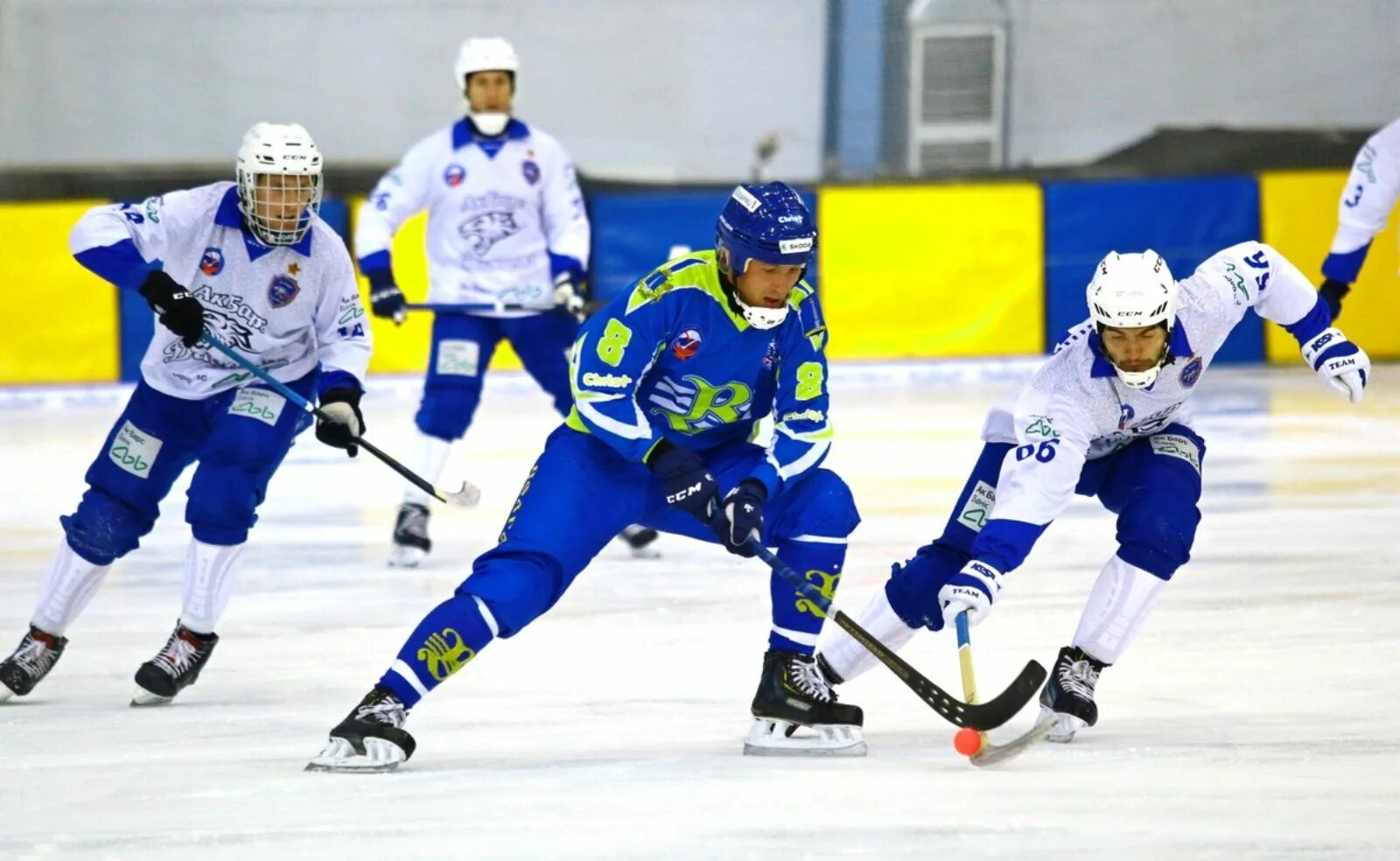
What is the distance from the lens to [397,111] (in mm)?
13172

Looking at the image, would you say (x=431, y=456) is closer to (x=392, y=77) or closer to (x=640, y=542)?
(x=640, y=542)

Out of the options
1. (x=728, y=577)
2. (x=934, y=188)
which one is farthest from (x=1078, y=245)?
(x=728, y=577)

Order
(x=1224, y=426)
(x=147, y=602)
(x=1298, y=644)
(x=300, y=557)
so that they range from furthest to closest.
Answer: (x=1224, y=426) → (x=300, y=557) → (x=147, y=602) → (x=1298, y=644)

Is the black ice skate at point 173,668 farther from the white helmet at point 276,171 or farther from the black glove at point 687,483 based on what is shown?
the black glove at point 687,483

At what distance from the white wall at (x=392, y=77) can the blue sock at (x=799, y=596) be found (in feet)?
29.3

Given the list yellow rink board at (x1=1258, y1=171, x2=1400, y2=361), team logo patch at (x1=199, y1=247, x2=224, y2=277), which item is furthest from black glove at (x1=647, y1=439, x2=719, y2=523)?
yellow rink board at (x1=1258, y1=171, x2=1400, y2=361)

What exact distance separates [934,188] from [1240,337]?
2.01m

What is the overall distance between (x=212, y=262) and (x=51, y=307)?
24.5 feet

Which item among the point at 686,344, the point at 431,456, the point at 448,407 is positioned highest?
the point at 686,344

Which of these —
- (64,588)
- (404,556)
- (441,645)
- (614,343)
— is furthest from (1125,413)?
(404,556)

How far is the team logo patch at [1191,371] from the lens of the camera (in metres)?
4.50

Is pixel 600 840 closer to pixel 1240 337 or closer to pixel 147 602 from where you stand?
pixel 147 602

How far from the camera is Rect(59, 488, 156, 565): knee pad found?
5.05 metres

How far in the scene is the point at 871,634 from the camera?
476cm
